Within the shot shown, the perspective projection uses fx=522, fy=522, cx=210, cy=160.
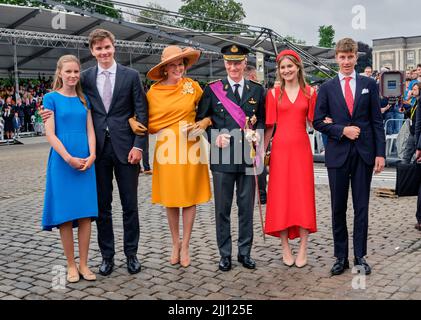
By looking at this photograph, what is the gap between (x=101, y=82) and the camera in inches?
182

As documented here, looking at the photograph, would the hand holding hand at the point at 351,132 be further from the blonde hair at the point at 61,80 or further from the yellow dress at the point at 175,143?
the blonde hair at the point at 61,80

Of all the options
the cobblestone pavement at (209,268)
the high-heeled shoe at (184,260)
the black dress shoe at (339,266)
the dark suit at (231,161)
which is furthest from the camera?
the high-heeled shoe at (184,260)

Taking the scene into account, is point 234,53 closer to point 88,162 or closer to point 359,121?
point 359,121

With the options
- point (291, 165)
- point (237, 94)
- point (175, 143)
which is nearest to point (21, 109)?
point (175, 143)

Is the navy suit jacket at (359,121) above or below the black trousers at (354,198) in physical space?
above

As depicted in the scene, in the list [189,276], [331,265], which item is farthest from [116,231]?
[331,265]

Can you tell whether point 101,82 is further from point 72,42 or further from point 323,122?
point 72,42

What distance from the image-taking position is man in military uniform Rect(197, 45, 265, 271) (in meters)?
4.75

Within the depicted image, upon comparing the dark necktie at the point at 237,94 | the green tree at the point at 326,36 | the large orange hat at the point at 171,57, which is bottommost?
the dark necktie at the point at 237,94

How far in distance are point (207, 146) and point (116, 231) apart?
2.03m

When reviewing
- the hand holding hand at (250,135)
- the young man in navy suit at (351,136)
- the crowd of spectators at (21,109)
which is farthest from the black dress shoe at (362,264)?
the crowd of spectators at (21,109)

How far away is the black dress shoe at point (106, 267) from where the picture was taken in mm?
4655

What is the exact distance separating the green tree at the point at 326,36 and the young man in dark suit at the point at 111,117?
271ft

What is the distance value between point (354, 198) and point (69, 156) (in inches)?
A: 98.5
